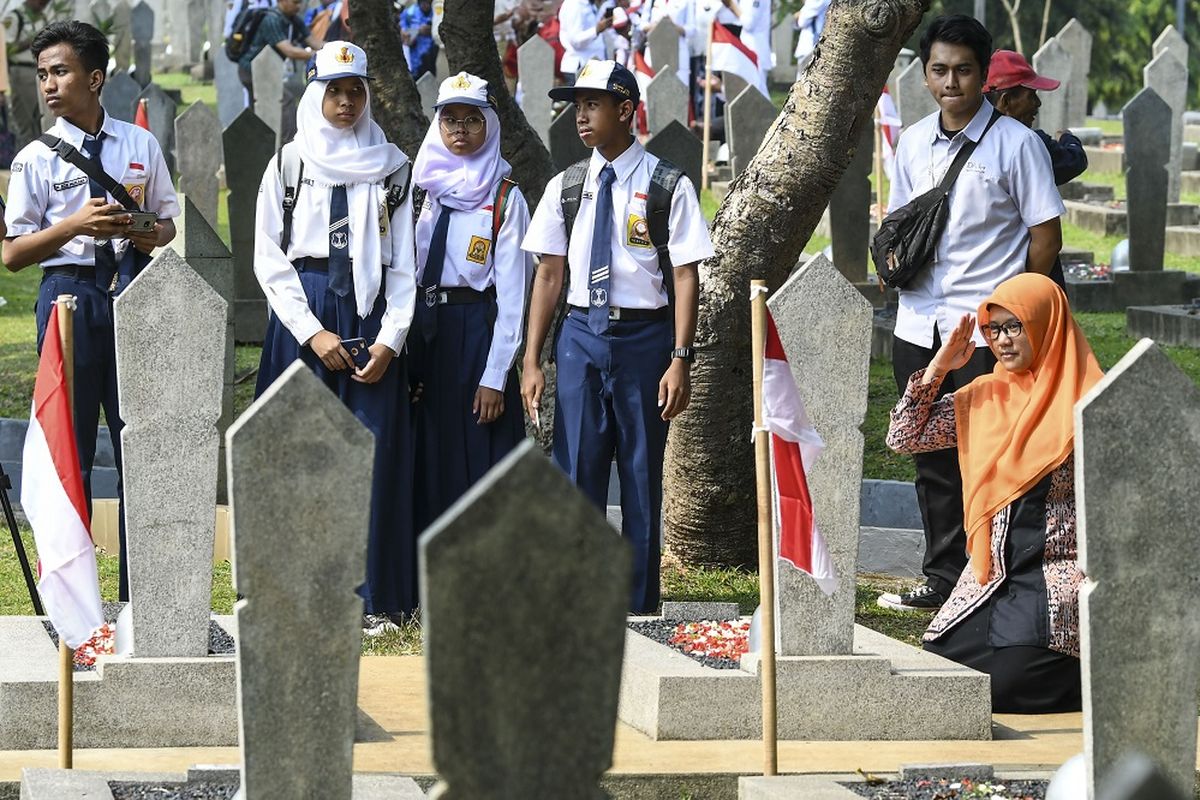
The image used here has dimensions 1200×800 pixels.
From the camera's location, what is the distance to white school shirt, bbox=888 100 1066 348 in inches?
274

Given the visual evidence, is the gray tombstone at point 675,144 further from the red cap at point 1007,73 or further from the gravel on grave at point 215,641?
the gravel on grave at point 215,641

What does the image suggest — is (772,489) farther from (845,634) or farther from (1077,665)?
(1077,665)

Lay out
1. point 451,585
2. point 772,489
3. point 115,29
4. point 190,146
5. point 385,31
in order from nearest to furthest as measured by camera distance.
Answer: point 451,585
point 772,489
point 385,31
point 190,146
point 115,29

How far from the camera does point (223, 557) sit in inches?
338

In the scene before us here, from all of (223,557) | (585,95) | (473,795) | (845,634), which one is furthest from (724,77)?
(473,795)

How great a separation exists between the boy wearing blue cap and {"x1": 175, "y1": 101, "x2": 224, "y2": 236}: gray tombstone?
20.0 ft

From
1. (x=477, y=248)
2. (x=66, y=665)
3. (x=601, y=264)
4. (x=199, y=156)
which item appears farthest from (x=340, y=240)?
(x=199, y=156)

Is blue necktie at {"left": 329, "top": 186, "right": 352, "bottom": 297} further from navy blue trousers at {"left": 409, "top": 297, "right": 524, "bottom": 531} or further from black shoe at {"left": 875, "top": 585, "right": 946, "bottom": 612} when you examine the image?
black shoe at {"left": 875, "top": 585, "right": 946, "bottom": 612}

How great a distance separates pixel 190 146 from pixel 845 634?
8.00 m

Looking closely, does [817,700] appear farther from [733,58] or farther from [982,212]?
[733,58]

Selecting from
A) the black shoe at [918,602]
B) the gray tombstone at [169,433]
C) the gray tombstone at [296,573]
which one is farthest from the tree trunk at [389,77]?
the gray tombstone at [296,573]

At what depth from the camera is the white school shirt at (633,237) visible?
6.49 metres

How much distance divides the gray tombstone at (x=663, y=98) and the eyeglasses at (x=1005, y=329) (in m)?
8.59

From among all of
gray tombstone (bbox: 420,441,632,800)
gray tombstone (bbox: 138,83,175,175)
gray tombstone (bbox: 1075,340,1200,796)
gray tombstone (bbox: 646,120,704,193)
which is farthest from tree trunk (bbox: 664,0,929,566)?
gray tombstone (bbox: 138,83,175,175)
